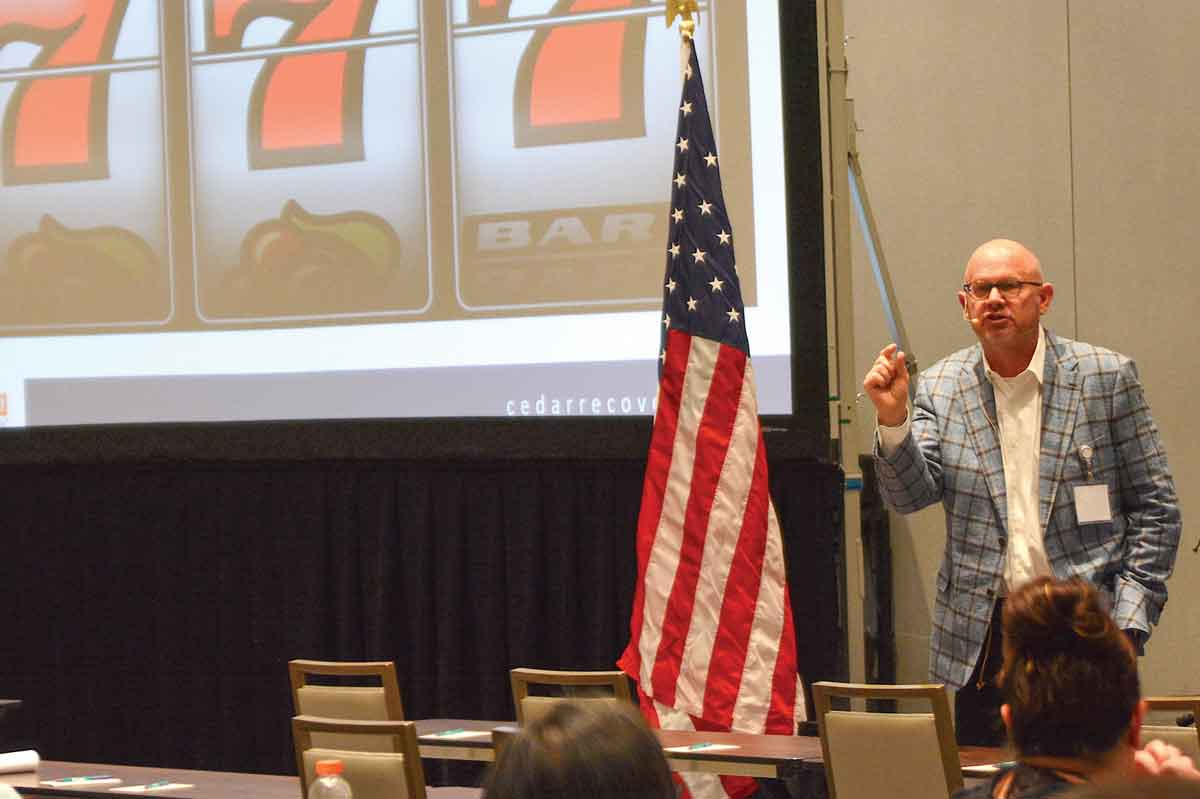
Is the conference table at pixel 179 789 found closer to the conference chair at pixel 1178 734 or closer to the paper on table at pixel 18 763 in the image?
the paper on table at pixel 18 763

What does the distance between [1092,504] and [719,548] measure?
50.5 inches

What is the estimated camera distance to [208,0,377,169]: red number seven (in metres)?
6.54

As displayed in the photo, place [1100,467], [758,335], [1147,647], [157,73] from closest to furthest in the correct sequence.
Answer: [1100,467] < [758,335] < [1147,647] < [157,73]

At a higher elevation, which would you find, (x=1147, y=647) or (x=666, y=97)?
(x=666, y=97)

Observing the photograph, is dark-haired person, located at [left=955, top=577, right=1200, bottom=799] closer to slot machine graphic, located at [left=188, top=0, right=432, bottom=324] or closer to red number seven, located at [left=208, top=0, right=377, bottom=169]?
slot machine graphic, located at [left=188, top=0, right=432, bottom=324]

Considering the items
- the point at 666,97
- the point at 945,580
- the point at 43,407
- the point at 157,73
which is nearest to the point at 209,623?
the point at 43,407

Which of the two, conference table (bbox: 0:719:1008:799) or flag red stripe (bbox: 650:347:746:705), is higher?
flag red stripe (bbox: 650:347:746:705)

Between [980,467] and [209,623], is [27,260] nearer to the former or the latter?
[209,623]

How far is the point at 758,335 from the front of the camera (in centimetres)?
593

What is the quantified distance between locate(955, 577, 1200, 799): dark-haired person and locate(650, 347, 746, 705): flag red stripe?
10.4ft

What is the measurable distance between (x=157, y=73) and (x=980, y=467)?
3961 mm

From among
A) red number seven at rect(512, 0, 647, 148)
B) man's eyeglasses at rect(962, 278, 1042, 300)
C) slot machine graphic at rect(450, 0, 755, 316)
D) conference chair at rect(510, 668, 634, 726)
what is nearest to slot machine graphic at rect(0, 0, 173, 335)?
slot machine graphic at rect(450, 0, 755, 316)

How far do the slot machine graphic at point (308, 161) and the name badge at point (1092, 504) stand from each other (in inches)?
113

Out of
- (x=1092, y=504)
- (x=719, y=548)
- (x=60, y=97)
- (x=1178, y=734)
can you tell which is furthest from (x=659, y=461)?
(x=60, y=97)
